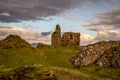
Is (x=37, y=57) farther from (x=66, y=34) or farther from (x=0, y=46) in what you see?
(x=66, y=34)

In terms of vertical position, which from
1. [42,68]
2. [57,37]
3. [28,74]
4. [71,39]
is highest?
[57,37]

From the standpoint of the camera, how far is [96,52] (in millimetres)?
63500

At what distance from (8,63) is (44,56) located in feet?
43.3

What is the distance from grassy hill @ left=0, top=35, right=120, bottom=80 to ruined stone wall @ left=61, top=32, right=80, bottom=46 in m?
76.0

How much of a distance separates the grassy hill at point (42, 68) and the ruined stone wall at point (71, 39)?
249 feet

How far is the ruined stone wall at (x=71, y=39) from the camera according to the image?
156375mm

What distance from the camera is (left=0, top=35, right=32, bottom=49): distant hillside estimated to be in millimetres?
81000

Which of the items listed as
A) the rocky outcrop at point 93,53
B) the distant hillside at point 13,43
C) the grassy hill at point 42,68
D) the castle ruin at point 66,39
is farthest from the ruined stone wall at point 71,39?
the rocky outcrop at point 93,53

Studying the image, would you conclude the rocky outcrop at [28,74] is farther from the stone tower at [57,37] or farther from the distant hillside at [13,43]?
the stone tower at [57,37]

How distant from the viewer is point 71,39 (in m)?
158

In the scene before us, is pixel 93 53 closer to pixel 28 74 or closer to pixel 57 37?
pixel 28 74

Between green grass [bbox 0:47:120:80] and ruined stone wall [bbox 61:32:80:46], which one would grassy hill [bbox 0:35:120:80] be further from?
ruined stone wall [bbox 61:32:80:46]

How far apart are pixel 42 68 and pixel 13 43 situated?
48.0m

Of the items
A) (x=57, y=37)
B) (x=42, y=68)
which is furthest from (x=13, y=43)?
(x=57, y=37)
